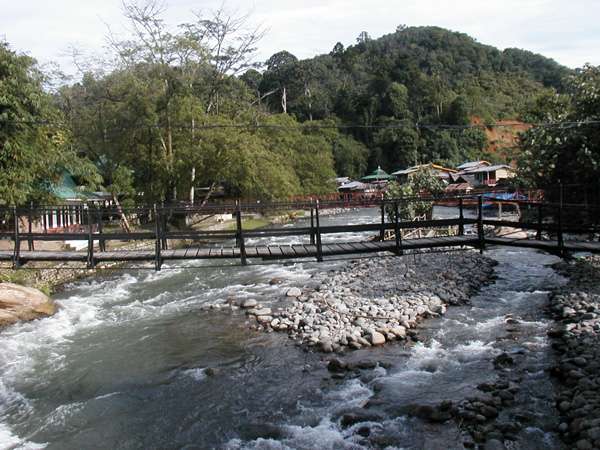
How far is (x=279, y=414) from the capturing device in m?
8.05

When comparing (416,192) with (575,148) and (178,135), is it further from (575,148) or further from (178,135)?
(178,135)

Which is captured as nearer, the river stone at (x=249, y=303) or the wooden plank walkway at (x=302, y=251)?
the wooden plank walkway at (x=302, y=251)

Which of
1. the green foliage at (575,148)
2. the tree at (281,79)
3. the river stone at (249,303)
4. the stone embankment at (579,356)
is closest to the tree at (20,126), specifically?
the river stone at (249,303)

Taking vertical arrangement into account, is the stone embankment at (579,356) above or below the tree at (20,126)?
below

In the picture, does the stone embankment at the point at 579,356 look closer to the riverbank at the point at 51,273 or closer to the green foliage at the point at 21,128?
the riverbank at the point at 51,273

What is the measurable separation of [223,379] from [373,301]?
18.0 feet

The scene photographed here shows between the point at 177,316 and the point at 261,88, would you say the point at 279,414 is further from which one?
the point at 261,88

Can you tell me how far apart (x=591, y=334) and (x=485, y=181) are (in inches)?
1740

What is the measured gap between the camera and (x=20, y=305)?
12.9 m

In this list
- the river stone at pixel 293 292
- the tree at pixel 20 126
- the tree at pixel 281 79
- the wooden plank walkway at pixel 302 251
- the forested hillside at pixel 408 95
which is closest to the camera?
the wooden plank walkway at pixel 302 251

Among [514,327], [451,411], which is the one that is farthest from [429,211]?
[451,411]

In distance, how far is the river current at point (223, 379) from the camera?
7438mm

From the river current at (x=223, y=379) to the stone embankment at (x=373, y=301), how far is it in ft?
1.52

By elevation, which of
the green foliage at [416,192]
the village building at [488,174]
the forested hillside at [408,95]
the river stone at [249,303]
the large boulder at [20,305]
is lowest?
the river stone at [249,303]
